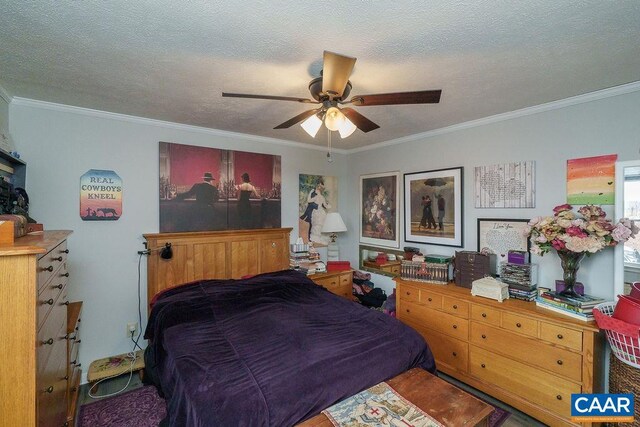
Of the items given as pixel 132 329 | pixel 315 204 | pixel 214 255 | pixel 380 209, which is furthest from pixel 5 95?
pixel 380 209

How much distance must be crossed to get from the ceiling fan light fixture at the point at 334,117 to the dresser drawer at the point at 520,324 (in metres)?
2.03

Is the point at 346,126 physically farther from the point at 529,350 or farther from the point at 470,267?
the point at 529,350

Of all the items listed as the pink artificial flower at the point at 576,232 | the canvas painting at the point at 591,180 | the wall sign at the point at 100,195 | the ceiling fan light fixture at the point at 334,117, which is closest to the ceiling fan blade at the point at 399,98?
the ceiling fan light fixture at the point at 334,117

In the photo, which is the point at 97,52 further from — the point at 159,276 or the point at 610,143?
the point at 610,143

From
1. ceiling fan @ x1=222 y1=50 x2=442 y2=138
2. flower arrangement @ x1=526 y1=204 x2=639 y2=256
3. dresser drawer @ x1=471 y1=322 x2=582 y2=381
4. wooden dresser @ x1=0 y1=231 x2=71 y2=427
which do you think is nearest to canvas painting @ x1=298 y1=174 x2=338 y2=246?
ceiling fan @ x1=222 y1=50 x2=442 y2=138

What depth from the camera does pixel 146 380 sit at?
2.54 meters

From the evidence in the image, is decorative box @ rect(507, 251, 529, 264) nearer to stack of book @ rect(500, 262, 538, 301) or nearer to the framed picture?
stack of book @ rect(500, 262, 538, 301)

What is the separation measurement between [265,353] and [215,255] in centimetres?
176

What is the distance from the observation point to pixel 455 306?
2.58 meters

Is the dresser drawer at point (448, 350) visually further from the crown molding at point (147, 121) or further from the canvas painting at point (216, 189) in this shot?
the crown molding at point (147, 121)

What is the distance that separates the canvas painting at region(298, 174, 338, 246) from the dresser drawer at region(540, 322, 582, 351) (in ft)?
8.75

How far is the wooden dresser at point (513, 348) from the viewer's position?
1941mm

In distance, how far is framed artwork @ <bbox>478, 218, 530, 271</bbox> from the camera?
2.55 meters

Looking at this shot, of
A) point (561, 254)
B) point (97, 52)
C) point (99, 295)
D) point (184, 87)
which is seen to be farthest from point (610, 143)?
point (99, 295)
